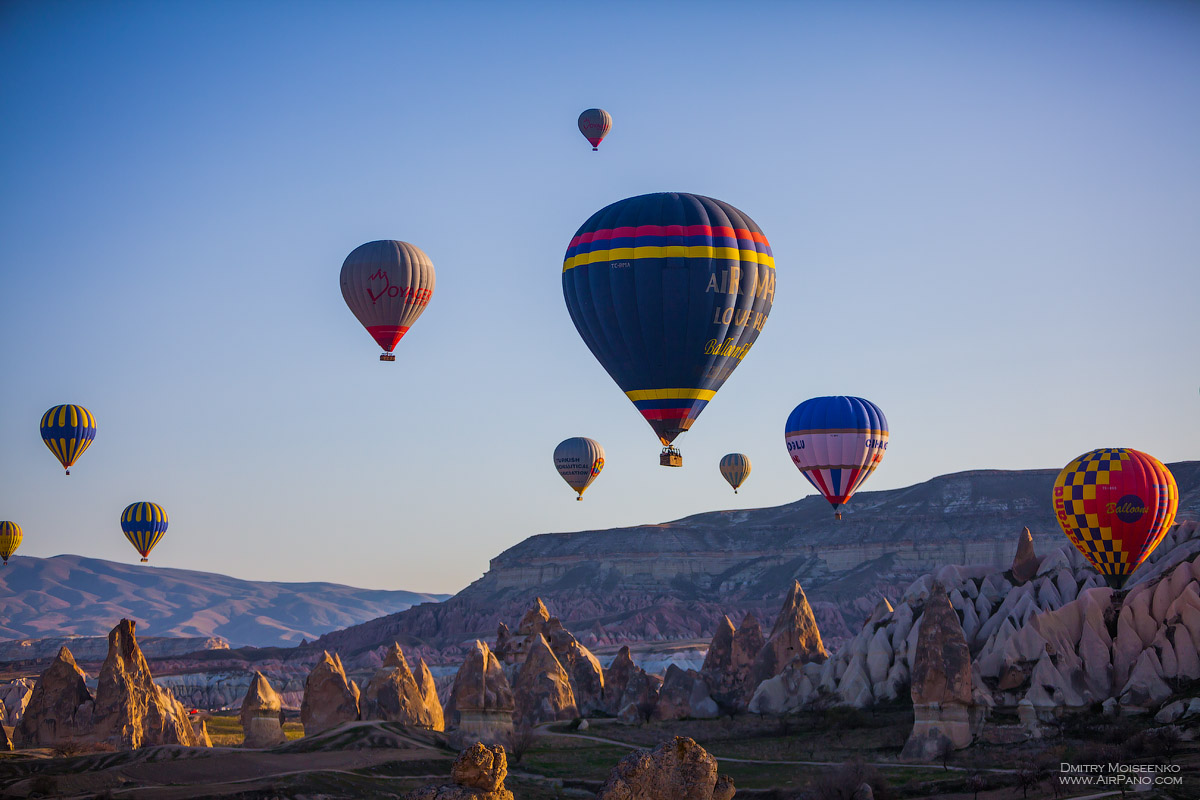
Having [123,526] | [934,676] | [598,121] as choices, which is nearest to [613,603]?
[123,526]

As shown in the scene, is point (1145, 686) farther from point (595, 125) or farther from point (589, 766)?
point (595, 125)

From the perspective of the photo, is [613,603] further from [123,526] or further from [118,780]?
[118,780]

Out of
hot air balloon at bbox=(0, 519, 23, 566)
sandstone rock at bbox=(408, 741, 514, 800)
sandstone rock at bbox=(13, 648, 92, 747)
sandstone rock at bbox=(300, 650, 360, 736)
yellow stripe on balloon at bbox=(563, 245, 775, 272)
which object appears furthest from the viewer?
hot air balloon at bbox=(0, 519, 23, 566)

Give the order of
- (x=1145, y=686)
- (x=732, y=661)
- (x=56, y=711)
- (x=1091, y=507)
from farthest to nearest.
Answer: (x=732, y=661)
(x=56, y=711)
(x=1091, y=507)
(x=1145, y=686)

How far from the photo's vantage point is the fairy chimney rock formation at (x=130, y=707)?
2589 inches

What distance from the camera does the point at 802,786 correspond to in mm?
51562

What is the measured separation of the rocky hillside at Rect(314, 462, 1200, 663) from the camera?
16338 cm

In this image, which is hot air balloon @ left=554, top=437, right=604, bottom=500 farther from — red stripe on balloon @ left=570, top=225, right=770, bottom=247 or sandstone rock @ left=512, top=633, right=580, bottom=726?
red stripe on balloon @ left=570, top=225, right=770, bottom=247

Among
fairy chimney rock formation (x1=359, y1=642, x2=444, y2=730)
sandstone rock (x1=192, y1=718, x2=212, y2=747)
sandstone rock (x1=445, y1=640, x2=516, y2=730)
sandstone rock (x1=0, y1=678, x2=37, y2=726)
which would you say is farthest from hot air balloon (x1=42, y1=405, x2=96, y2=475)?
sandstone rock (x1=445, y1=640, x2=516, y2=730)

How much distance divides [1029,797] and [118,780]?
31354 millimetres

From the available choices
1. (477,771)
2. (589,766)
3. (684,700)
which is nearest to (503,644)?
(684,700)

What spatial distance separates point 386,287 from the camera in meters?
70.5

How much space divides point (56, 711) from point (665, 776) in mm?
45726

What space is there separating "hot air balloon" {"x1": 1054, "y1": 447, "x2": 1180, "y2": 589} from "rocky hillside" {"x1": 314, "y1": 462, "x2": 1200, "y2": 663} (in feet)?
283
